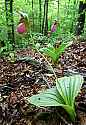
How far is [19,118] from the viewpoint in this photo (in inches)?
67.5

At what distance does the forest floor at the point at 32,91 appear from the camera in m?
1.61

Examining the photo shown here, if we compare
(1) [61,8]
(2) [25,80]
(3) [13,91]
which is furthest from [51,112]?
(1) [61,8]

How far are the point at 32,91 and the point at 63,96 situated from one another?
624 mm

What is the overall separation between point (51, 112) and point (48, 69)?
948 millimetres

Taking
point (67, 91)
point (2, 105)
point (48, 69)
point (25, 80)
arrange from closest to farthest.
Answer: point (67, 91) < point (2, 105) < point (25, 80) < point (48, 69)

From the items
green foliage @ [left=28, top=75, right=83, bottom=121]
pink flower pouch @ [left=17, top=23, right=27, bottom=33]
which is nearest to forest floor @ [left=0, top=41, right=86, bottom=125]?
green foliage @ [left=28, top=75, right=83, bottom=121]

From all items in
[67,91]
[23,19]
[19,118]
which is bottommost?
[19,118]

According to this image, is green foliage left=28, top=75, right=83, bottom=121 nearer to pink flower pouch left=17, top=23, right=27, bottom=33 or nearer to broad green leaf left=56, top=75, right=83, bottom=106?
broad green leaf left=56, top=75, right=83, bottom=106

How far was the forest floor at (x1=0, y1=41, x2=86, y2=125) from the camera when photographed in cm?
161

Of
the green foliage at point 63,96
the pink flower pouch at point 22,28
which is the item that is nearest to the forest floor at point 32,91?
the green foliage at point 63,96

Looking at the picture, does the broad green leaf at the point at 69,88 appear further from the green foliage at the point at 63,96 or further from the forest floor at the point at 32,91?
the forest floor at the point at 32,91

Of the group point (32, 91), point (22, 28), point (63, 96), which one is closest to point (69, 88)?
Result: point (63, 96)

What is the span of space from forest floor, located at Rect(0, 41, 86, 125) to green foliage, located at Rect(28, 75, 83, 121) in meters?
0.12

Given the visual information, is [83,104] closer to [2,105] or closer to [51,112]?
[51,112]
